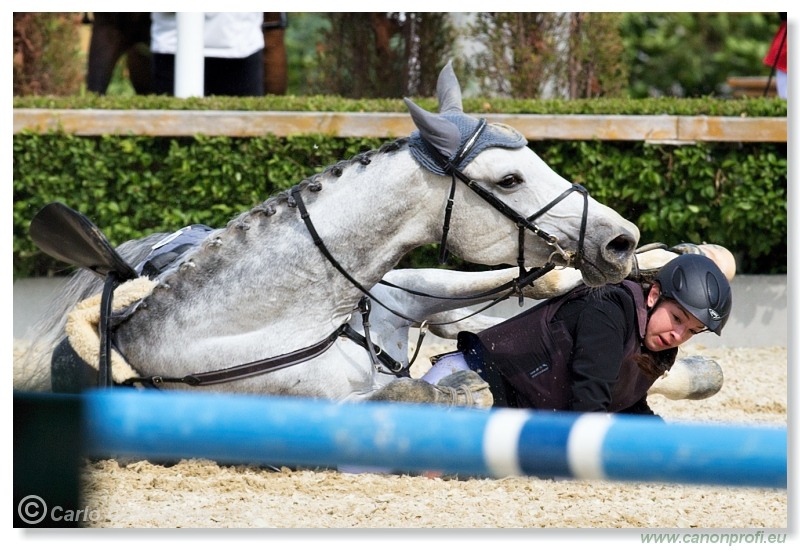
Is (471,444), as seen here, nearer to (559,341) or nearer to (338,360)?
(338,360)

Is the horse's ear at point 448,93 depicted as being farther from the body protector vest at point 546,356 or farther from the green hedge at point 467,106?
the green hedge at point 467,106

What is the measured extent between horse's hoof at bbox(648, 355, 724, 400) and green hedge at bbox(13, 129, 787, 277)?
74.9 inches

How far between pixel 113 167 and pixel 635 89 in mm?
9466

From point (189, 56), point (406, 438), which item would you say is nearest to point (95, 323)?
point (406, 438)

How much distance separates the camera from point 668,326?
3.95 m

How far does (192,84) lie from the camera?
7.39 meters

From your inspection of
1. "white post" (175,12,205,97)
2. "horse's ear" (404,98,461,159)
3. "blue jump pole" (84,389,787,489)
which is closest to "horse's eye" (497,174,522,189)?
"horse's ear" (404,98,461,159)

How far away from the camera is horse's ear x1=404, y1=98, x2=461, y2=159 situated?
133 inches

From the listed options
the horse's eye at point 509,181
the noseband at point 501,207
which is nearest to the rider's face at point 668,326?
the noseband at point 501,207

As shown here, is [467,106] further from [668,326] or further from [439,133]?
[439,133]

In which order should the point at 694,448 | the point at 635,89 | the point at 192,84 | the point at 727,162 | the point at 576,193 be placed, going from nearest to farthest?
the point at 694,448 < the point at 576,193 < the point at 727,162 < the point at 192,84 < the point at 635,89

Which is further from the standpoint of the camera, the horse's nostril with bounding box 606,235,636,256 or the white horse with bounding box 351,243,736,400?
the white horse with bounding box 351,243,736,400

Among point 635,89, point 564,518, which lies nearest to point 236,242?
point 564,518

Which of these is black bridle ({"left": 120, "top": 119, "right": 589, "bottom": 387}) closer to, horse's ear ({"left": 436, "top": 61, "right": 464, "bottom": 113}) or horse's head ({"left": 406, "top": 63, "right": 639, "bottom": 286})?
horse's head ({"left": 406, "top": 63, "right": 639, "bottom": 286})
